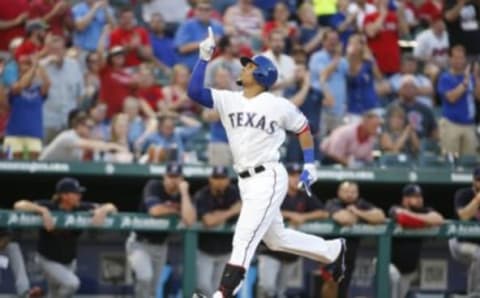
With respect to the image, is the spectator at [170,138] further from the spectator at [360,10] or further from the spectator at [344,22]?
the spectator at [360,10]

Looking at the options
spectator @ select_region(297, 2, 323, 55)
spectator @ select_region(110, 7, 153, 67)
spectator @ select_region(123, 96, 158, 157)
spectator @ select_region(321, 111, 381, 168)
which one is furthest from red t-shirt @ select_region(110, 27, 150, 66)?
spectator @ select_region(321, 111, 381, 168)

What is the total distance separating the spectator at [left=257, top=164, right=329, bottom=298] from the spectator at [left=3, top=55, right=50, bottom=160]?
7.75 ft

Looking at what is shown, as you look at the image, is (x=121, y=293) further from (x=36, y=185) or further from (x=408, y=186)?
(x=408, y=186)

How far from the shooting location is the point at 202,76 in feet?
33.4

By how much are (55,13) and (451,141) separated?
4.25 meters

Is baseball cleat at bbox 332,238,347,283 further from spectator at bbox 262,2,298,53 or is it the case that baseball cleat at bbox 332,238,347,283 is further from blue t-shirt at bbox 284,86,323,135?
spectator at bbox 262,2,298,53

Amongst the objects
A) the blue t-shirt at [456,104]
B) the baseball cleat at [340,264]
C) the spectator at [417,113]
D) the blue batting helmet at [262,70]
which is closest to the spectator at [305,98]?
the spectator at [417,113]

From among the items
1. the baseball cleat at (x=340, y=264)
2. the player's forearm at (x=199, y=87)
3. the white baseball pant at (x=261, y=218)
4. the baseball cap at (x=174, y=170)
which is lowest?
the baseball cleat at (x=340, y=264)

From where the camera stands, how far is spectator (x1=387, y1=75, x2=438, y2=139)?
15.6m

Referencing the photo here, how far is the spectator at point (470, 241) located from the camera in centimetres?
1337

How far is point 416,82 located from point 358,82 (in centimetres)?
97

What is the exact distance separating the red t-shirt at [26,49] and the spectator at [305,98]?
8.43ft

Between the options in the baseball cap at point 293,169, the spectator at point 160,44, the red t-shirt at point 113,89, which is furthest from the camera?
the spectator at point 160,44

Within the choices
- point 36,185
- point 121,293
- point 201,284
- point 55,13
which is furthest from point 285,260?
point 55,13
